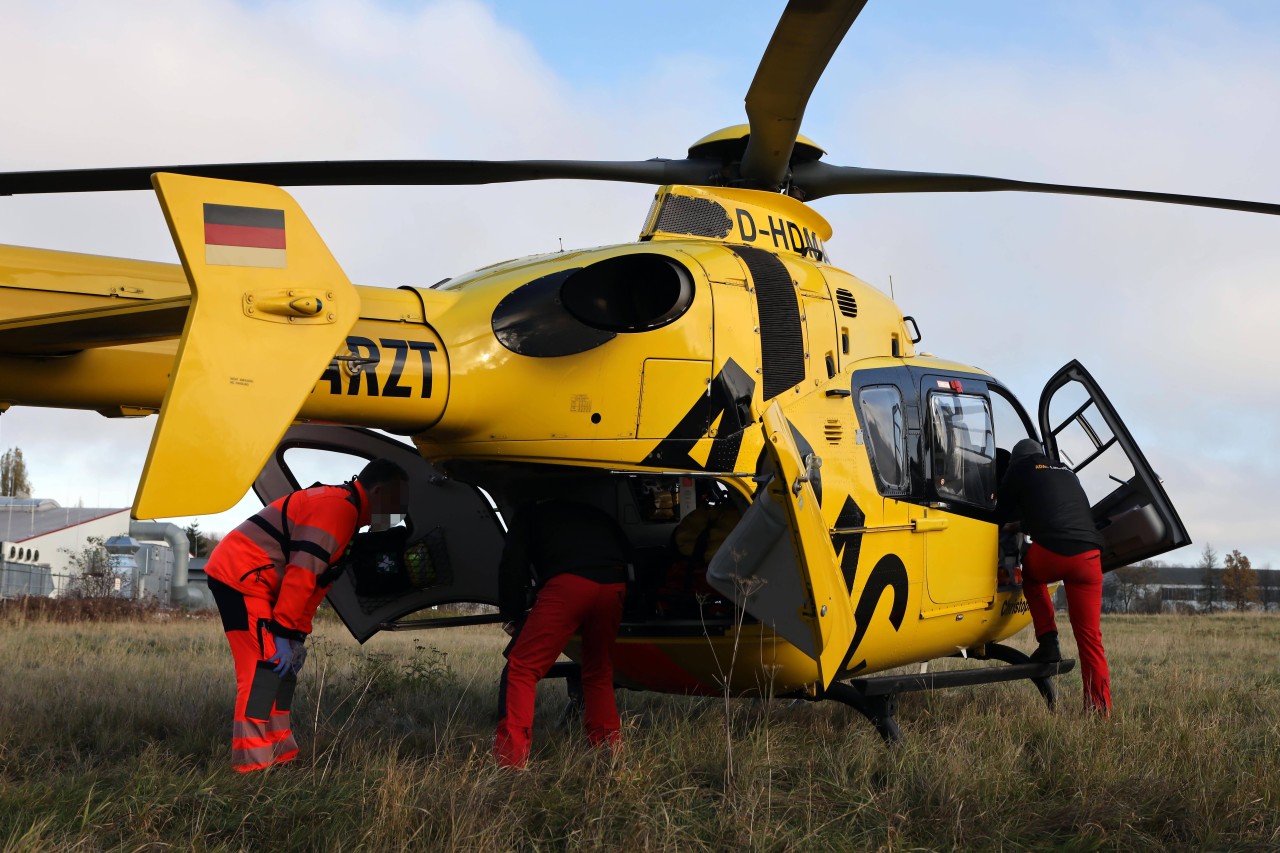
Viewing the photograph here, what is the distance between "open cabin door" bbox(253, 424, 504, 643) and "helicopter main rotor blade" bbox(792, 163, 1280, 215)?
3.24m

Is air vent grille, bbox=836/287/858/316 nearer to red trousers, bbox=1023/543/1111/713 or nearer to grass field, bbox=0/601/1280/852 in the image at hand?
red trousers, bbox=1023/543/1111/713

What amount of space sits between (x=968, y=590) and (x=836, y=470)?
1637 mm

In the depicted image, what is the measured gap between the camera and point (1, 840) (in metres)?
3.93

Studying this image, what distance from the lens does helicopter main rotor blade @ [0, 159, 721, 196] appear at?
545 cm

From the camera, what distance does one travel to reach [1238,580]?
57.1 m

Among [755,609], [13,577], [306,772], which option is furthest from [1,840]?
[13,577]

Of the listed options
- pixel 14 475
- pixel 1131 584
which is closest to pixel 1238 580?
pixel 1131 584

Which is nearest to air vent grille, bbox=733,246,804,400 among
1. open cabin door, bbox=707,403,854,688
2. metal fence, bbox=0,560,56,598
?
open cabin door, bbox=707,403,854,688

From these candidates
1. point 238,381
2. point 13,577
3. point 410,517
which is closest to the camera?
point 238,381

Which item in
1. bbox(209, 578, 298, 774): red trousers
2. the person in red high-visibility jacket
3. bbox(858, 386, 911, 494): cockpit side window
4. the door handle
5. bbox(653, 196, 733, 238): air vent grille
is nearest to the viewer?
the door handle

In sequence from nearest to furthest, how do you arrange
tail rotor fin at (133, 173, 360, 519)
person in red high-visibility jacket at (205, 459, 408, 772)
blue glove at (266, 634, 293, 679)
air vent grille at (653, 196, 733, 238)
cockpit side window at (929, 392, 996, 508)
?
tail rotor fin at (133, 173, 360, 519) < person in red high-visibility jacket at (205, 459, 408, 772) < blue glove at (266, 634, 293, 679) < air vent grille at (653, 196, 733, 238) < cockpit side window at (929, 392, 996, 508)

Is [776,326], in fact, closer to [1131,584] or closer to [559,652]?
[559,652]

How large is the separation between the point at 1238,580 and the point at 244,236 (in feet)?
205

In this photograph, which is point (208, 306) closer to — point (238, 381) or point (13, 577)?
point (238, 381)
